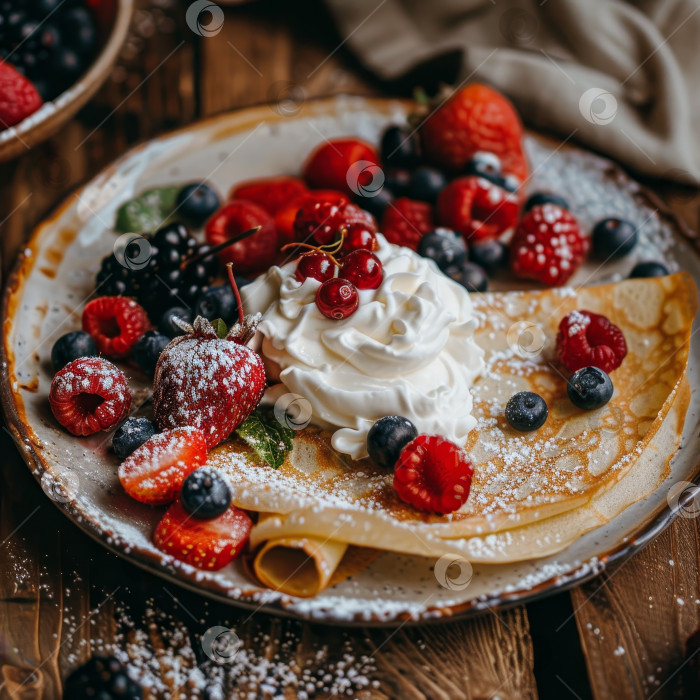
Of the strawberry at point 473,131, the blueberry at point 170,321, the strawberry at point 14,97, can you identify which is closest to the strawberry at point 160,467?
the blueberry at point 170,321

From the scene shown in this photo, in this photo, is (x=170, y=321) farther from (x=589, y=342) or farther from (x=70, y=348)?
(x=589, y=342)

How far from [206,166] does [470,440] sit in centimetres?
159

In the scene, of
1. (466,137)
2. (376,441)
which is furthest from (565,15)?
(376,441)

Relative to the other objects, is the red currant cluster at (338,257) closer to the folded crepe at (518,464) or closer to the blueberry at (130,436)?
the folded crepe at (518,464)

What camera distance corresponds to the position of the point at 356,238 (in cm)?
243

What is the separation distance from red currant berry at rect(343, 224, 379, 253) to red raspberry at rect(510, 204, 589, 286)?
2.22 feet

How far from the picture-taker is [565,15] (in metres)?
3.48

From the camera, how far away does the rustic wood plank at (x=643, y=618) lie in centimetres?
197

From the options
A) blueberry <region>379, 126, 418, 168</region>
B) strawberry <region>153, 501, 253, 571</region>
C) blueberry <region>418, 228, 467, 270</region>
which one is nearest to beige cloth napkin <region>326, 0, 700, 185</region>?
blueberry <region>379, 126, 418, 168</region>

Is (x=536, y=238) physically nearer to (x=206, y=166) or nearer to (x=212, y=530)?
(x=206, y=166)

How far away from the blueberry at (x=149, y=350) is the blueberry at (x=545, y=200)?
1.54 metres

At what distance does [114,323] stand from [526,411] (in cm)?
135

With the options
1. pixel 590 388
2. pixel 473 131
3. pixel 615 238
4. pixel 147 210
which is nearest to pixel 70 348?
pixel 147 210

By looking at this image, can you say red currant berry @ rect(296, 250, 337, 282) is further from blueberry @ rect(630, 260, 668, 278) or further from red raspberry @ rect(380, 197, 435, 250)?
blueberry @ rect(630, 260, 668, 278)
